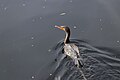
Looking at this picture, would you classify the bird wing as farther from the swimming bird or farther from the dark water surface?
the dark water surface

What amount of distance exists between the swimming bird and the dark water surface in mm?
226

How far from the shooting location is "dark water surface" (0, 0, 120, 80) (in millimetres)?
10289

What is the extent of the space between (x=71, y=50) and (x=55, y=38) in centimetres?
115

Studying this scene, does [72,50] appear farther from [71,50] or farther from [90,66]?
[90,66]

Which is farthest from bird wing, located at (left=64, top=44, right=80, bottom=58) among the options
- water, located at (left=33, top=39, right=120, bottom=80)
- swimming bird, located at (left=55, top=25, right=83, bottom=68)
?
water, located at (left=33, top=39, right=120, bottom=80)

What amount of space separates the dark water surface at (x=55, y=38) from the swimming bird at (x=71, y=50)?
0.23 m

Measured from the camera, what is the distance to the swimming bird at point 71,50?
10.5m

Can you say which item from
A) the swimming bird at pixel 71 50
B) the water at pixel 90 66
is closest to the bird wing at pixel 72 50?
the swimming bird at pixel 71 50

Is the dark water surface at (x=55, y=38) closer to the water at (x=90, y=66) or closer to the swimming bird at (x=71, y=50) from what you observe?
the water at (x=90, y=66)

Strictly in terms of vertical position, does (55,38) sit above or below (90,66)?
above

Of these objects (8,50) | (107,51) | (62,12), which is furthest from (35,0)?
(107,51)

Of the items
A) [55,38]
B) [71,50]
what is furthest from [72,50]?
[55,38]

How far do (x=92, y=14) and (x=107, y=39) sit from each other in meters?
1.93

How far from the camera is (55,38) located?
12.1 metres
